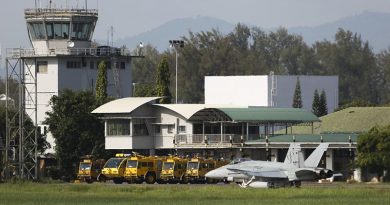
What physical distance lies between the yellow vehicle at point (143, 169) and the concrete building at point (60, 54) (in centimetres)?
3309

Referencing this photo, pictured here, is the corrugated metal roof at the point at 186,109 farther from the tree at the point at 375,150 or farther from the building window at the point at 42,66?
the building window at the point at 42,66

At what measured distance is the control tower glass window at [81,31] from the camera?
450 feet

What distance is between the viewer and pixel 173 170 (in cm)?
10219

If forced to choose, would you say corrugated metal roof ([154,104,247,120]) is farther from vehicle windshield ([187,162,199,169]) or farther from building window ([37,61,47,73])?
building window ([37,61,47,73])

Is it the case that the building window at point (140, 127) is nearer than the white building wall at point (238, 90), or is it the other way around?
the building window at point (140, 127)

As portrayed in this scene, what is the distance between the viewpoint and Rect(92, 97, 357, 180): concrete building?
113 meters

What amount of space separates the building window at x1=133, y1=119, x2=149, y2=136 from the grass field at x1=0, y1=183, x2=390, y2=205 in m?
28.1

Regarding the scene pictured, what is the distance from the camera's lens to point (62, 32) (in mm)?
137000

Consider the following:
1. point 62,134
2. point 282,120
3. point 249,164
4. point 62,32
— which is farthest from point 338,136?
point 62,32

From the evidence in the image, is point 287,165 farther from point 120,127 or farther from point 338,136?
point 120,127

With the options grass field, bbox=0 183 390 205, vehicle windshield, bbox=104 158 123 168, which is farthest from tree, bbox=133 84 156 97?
grass field, bbox=0 183 390 205

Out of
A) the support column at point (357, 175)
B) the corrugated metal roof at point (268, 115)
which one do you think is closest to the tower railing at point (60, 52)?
the corrugated metal roof at point (268, 115)

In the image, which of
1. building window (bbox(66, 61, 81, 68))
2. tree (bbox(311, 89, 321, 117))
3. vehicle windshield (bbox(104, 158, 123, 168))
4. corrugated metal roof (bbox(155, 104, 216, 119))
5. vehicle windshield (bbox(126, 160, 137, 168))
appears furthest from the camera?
tree (bbox(311, 89, 321, 117))

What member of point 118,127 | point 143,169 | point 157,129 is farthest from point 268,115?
point 143,169
